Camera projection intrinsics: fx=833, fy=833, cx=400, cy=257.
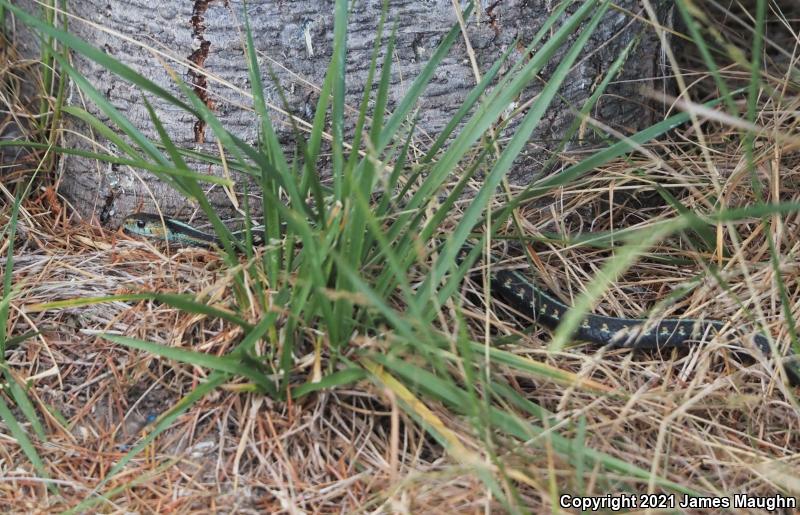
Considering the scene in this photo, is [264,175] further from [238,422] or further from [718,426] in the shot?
[718,426]

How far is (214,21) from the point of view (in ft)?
7.86

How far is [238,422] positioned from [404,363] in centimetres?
43

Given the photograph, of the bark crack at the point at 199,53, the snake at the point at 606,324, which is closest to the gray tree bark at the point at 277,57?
the bark crack at the point at 199,53

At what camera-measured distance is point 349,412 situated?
186cm

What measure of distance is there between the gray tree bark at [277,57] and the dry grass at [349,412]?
34 centimetres

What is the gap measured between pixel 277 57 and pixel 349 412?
3.66 feet

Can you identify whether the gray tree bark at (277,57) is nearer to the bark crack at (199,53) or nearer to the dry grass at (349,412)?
the bark crack at (199,53)

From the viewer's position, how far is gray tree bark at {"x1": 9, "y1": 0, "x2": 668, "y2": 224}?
2.40 meters

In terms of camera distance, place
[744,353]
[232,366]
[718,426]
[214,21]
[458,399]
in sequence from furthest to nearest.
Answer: [214,21] → [744,353] → [718,426] → [232,366] → [458,399]

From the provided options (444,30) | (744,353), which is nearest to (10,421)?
(444,30)

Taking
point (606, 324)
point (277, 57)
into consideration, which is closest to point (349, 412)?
point (606, 324)

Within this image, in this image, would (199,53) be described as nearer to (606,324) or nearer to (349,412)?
(349,412)

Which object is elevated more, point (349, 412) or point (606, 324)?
point (606, 324)

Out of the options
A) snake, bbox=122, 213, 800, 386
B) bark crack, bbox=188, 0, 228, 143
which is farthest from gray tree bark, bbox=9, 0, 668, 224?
snake, bbox=122, 213, 800, 386
